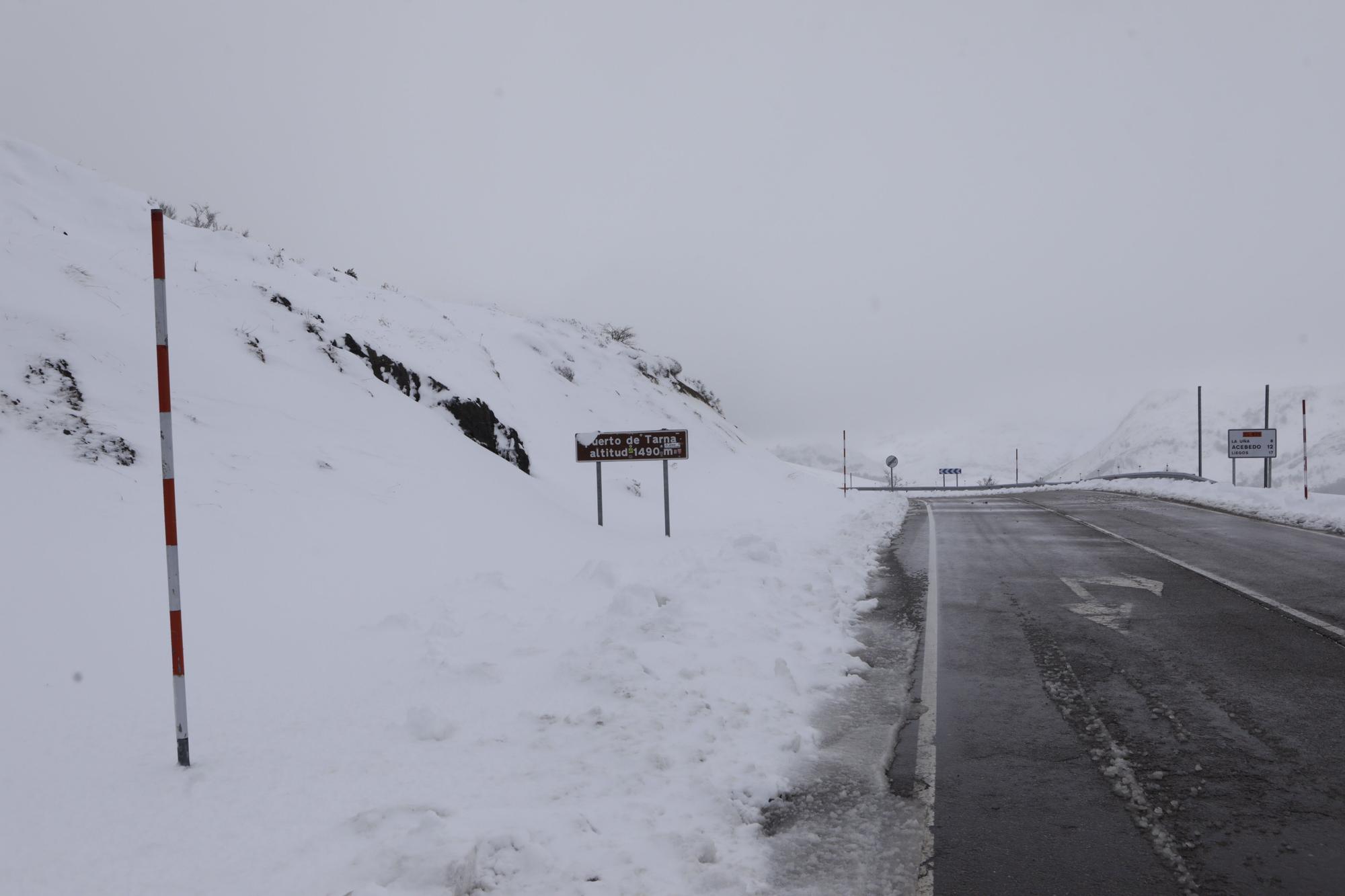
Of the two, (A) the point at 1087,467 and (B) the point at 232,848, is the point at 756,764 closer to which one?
(B) the point at 232,848

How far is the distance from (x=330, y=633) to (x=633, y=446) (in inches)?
309

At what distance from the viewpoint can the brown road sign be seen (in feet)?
44.8

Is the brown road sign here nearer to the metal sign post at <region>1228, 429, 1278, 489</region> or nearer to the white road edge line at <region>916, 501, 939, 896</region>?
the white road edge line at <region>916, 501, 939, 896</region>

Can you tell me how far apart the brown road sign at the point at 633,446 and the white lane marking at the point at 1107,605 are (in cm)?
659

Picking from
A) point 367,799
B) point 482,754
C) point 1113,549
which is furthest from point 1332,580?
point 367,799

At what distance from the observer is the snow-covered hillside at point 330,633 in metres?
3.37

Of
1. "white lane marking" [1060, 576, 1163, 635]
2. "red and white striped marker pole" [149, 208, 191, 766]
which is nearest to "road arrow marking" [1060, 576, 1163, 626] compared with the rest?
"white lane marking" [1060, 576, 1163, 635]

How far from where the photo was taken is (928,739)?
187 inches

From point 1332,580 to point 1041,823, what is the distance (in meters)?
8.86

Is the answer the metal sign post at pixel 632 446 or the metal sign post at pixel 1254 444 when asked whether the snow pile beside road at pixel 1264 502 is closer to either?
the metal sign post at pixel 1254 444

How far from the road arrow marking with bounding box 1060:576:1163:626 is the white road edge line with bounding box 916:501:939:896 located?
156cm

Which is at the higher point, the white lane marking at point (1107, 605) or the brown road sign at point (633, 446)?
the brown road sign at point (633, 446)

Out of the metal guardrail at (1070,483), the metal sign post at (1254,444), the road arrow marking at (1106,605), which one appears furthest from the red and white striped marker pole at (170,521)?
the metal guardrail at (1070,483)

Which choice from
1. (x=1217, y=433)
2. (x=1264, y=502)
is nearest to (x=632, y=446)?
(x=1264, y=502)
